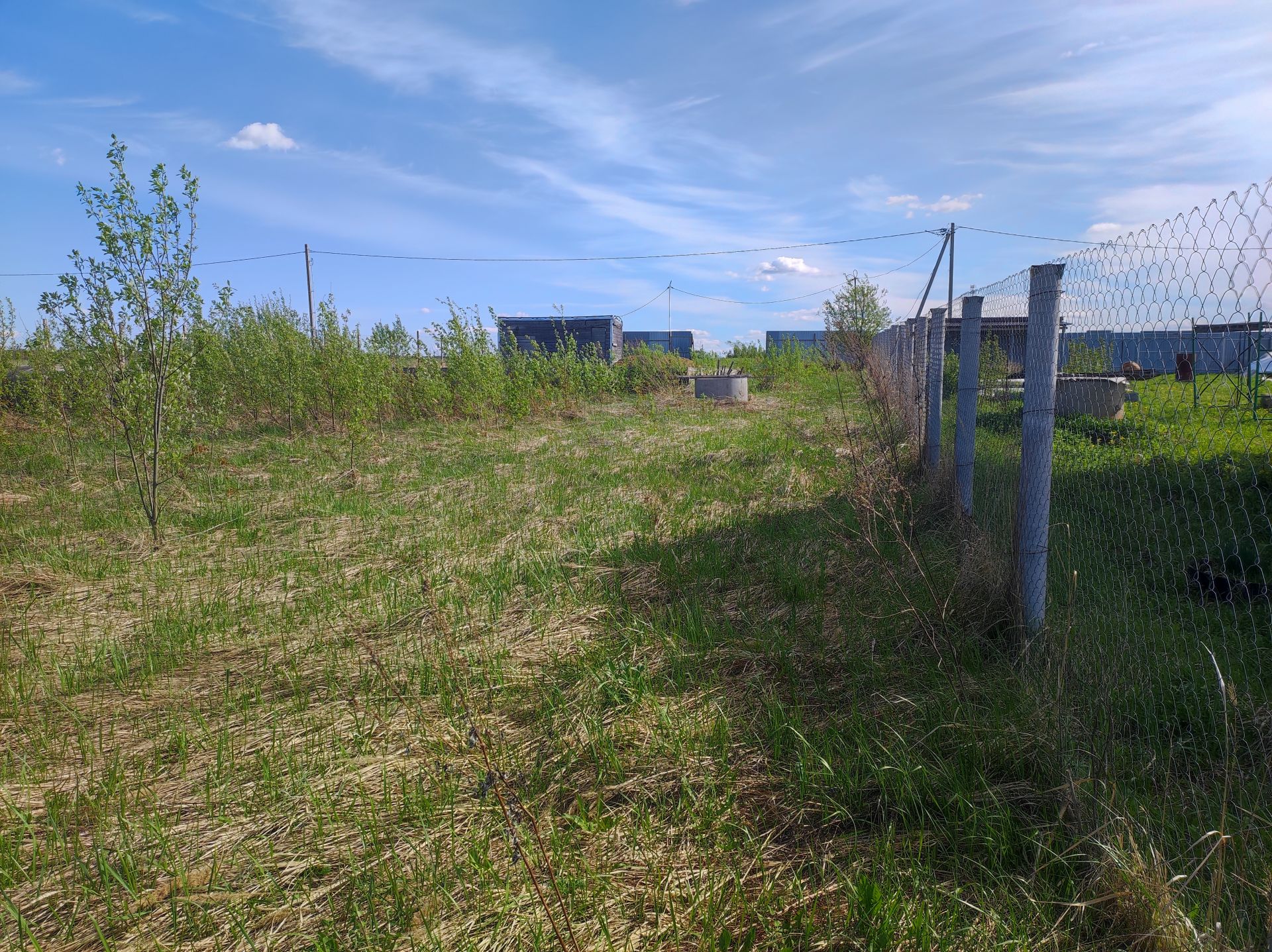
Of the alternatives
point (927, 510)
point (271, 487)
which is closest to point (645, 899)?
point (927, 510)

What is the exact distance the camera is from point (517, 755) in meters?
2.51

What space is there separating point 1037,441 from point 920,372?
194 inches

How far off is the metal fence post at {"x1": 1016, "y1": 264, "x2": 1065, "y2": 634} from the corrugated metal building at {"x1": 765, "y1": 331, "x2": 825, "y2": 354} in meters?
21.9

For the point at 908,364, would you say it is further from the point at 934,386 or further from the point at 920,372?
the point at 934,386

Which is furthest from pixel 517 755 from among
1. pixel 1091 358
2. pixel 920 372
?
pixel 920 372

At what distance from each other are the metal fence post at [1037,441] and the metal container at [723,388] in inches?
560

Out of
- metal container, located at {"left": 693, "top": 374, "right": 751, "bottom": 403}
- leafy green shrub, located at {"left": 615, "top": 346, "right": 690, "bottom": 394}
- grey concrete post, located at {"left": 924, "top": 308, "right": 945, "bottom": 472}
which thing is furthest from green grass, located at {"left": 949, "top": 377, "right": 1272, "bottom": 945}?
leafy green shrub, located at {"left": 615, "top": 346, "right": 690, "bottom": 394}

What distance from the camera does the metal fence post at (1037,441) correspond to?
9.25 feet

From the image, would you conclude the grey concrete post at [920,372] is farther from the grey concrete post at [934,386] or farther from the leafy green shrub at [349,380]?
the leafy green shrub at [349,380]

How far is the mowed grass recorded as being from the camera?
179cm

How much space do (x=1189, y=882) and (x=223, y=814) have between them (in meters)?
2.64

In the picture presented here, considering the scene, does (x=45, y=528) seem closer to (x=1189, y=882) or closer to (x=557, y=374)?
(x=1189, y=882)


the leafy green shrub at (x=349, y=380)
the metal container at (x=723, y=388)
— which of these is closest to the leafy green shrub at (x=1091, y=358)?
the leafy green shrub at (x=349, y=380)

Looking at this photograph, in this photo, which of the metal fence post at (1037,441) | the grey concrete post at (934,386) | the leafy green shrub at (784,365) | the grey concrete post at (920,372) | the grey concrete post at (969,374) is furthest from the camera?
the leafy green shrub at (784,365)
